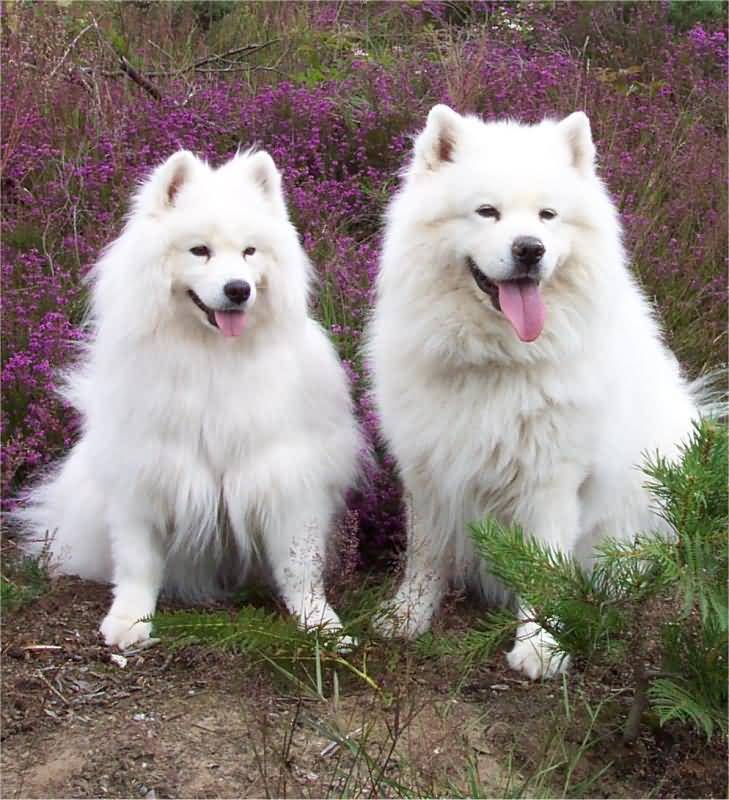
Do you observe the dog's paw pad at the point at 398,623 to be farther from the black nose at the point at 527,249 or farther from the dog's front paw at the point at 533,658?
the black nose at the point at 527,249

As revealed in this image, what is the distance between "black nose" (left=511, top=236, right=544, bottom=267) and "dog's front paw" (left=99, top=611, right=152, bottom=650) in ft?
5.28

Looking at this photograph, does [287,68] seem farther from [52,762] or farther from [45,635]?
[52,762]

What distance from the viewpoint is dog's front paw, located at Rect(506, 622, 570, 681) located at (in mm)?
3139

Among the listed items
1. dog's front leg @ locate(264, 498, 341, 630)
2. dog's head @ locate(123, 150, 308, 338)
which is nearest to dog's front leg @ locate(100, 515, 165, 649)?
dog's front leg @ locate(264, 498, 341, 630)

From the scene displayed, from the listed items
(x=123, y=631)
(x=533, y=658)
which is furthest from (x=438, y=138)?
(x=123, y=631)

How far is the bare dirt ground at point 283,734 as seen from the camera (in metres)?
2.54

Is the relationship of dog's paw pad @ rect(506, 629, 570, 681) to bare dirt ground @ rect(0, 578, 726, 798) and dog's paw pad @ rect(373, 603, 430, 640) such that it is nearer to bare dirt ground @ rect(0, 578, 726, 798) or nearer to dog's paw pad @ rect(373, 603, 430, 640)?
bare dirt ground @ rect(0, 578, 726, 798)

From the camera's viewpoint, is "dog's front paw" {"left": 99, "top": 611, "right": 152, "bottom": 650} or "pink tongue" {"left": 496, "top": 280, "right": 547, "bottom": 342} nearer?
"pink tongue" {"left": 496, "top": 280, "right": 547, "bottom": 342}

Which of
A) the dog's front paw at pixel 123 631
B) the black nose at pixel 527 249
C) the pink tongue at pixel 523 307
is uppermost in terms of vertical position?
the black nose at pixel 527 249

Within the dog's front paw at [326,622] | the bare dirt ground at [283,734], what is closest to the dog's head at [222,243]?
the dog's front paw at [326,622]

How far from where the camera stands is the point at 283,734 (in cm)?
273

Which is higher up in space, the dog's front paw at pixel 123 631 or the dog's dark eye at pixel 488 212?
the dog's dark eye at pixel 488 212

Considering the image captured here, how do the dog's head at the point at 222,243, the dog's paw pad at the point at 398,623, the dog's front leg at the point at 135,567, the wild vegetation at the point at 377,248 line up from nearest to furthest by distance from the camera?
the wild vegetation at the point at 377,248, the dog's paw pad at the point at 398,623, the dog's head at the point at 222,243, the dog's front leg at the point at 135,567

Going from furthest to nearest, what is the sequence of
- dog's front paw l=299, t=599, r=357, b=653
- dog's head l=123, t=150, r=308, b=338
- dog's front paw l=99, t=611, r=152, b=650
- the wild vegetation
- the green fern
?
dog's front paw l=99, t=611, r=152, b=650 → dog's head l=123, t=150, r=308, b=338 → dog's front paw l=299, t=599, r=357, b=653 → the wild vegetation → the green fern
